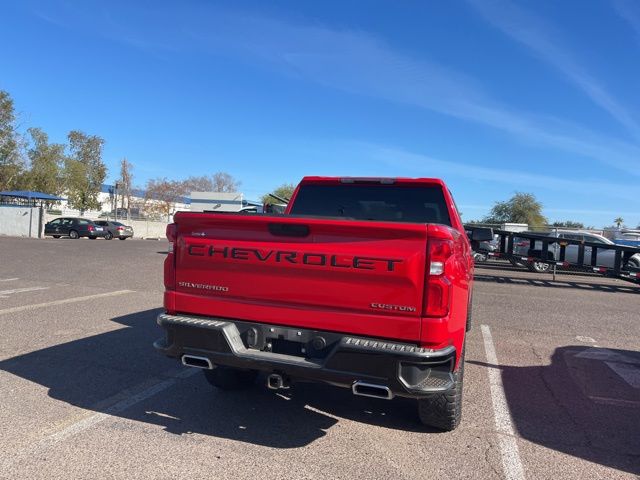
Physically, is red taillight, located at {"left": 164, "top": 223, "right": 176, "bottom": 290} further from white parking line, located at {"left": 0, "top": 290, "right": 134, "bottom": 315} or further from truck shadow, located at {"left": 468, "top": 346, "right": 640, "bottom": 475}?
white parking line, located at {"left": 0, "top": 290, "right": 134, "bottom": 315}

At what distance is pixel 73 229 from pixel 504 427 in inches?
1295

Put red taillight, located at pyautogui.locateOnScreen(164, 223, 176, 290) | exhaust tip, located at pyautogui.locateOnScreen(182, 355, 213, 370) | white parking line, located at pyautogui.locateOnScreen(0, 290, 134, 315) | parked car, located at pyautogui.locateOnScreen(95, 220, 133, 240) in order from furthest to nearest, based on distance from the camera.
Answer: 1. parked car, located at pyautogui.locateOnScreen(95, 220, 133, 240)
2. white parking line, located at pyautogui.locateOnScreen(0, 290, 134, 315)
3. red taillight, located at pyautogui.locateOnScreen(164, 223, 176, 290)
4. exhaust tip, located at pyautogui.locateOnScreen(182, 355, 213, 370)

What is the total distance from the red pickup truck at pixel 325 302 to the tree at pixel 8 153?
1637 inches

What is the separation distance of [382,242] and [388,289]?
30cm

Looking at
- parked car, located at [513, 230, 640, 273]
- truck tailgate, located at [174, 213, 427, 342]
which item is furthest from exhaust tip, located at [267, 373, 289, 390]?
parked car, located at [513, 230, 640, 273]

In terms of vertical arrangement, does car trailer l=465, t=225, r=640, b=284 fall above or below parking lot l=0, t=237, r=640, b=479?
above

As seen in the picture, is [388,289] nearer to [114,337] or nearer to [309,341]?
[309,341]

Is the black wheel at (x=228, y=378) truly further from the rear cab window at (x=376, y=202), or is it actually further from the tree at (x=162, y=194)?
the tree at (x=162, y=194)

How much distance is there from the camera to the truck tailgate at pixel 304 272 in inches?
128

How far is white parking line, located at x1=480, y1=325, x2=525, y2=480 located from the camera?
11.3ft

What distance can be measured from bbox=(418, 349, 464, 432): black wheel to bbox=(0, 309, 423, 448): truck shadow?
0.18 m

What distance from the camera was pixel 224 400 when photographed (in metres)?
4.55

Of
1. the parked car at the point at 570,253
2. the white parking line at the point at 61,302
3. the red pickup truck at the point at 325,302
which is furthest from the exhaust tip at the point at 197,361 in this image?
the parked car at the point at 570,253

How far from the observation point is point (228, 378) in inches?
185
